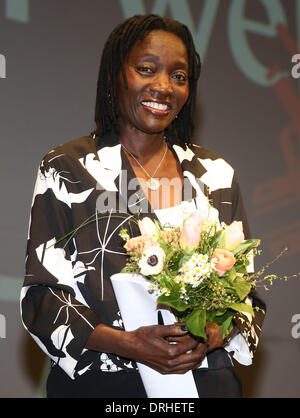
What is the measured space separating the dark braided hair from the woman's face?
0.08ft

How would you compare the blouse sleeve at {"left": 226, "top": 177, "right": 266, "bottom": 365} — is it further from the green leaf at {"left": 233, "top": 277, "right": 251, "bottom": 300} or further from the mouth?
the mouth

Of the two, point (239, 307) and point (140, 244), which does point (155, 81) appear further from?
point (239, 307)

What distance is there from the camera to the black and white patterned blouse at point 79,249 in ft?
6.98

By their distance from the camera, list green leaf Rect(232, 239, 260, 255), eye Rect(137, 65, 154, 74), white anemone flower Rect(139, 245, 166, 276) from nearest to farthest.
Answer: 1. white anemone flower Rect(139, 245, 166, 276)
2. green leaf Rect(232, 239, 260, 255)
3. eye Rect(137, 65, 154, 74)

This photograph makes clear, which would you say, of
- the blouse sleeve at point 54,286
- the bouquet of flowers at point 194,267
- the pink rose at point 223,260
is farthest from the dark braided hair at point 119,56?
the pink rose at point 223,260

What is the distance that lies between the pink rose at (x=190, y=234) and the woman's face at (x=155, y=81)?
558mm

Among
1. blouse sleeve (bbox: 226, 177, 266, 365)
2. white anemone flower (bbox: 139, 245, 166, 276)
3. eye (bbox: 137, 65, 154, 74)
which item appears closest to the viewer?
white anemone flower (bbox: 139, 245, 166, 276)

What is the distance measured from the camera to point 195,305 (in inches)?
77.3

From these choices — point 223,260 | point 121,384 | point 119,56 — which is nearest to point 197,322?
point 223,260

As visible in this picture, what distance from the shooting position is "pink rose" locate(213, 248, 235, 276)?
1934 mm

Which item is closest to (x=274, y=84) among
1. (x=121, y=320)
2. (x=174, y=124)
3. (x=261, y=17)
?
(x=261, y=17)

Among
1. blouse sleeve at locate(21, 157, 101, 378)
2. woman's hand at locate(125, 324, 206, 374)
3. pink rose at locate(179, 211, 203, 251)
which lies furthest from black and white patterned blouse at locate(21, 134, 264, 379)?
pink rose at locate(179, 211, 203, 251)

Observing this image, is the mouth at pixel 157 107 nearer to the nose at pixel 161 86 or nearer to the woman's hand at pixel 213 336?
the nose at pixel 161 86

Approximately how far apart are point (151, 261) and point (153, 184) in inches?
21.3
